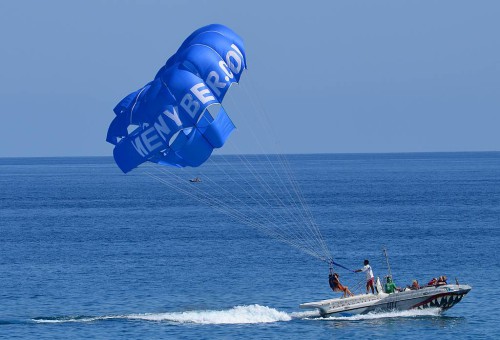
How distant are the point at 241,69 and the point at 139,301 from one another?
16749 mm

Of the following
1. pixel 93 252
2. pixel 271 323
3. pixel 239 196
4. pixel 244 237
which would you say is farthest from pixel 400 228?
pixel 239 196

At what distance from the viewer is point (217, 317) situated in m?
48.2

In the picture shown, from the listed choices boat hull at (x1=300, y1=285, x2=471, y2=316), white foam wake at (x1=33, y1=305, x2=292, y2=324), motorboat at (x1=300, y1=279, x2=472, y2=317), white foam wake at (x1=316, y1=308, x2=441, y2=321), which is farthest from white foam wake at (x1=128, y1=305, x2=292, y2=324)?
white foam wake at (x1=316, y1=308, x2=441, y2=321)

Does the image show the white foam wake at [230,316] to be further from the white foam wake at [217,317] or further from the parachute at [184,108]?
the parachute at [184,108]

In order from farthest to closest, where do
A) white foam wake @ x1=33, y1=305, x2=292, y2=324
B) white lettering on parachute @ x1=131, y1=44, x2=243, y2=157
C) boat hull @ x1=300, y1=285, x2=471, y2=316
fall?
white foam wake @ x1=33, y1=305, x2=292, y2=324, boat hull @ x1=300, y1=285, x2=471, y2=316, white lettering on parachute @ x1=131, y1=44, x2=243, y2=157

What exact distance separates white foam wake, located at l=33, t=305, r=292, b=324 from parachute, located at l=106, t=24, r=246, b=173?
9.09 m

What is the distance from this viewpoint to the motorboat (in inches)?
1844

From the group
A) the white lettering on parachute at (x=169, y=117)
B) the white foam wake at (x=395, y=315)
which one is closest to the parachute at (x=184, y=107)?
the white lettering on parachute at (x=169, y=117)

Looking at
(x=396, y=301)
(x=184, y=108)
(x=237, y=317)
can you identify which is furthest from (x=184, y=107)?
(x=396, y=301)

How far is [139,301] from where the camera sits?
54031mm

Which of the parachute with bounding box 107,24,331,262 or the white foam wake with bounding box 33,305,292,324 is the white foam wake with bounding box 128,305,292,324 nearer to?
the white foam wake with bounding box 33,305,292,324

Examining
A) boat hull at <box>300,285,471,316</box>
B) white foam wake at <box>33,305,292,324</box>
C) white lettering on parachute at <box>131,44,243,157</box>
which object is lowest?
white foam wake at <box>33,305,292,324</box>

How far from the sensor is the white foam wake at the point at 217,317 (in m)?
47.7

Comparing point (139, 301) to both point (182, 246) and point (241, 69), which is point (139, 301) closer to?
point (241, 69)
